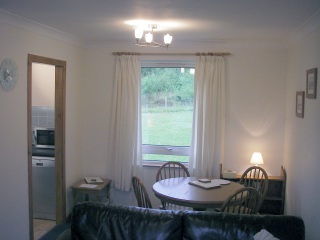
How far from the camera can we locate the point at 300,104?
3686mm

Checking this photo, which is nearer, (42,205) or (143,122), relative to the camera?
(42,205)

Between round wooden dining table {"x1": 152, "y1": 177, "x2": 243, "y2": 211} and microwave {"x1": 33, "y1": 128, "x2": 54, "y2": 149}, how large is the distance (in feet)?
6.02

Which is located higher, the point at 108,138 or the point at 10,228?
the point at 108,138

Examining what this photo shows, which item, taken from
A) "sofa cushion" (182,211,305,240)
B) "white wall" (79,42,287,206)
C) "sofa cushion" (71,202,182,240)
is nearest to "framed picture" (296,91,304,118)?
"white wall" (79,42,287,206)

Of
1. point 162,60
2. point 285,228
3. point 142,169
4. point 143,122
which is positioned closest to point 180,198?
point 285,228

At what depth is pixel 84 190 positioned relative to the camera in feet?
14.5

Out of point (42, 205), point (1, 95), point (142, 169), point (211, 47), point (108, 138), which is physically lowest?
point (42, 205)

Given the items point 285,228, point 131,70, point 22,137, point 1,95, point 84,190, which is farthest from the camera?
point 131,70

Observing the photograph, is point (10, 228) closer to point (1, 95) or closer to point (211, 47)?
point (1, 95)

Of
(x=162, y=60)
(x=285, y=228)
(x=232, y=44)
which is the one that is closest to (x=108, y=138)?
(x=162, y=60)

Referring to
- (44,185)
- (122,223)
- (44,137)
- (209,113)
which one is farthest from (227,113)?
(44,185)

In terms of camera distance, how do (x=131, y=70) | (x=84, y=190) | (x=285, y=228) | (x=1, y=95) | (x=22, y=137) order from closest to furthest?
(x=285, y=228) < (x=1, y=95) < (x=22, y=137) < (x=84, y=190) < (x=131, y=70)

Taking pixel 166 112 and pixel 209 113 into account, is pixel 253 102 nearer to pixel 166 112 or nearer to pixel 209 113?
pixel 209 113

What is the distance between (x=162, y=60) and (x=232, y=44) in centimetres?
104
